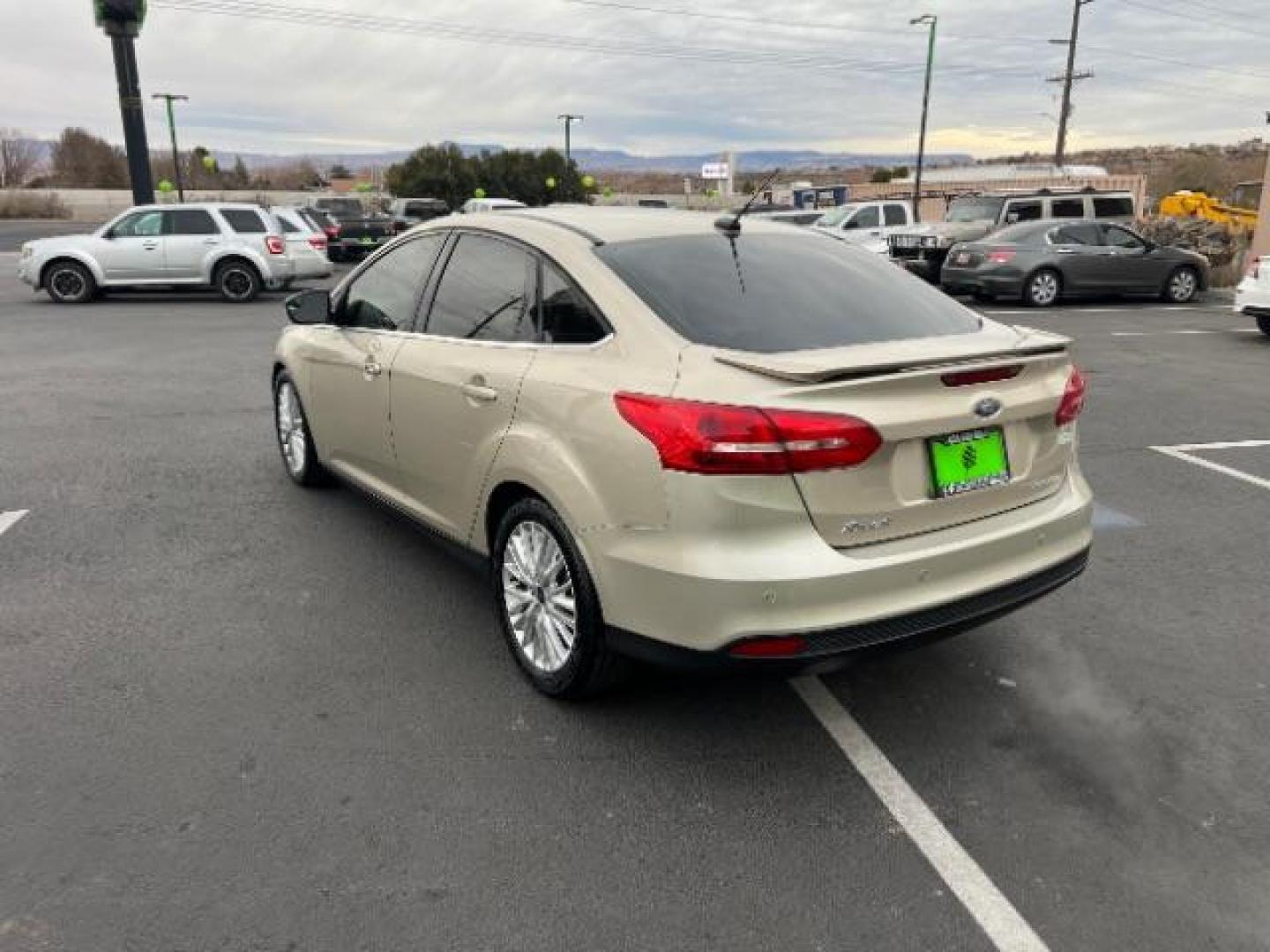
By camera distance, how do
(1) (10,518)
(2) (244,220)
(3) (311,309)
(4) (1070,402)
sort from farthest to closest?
(2) (244,220), (1) (10,518), (3) (311,309), (4) (1070,402)

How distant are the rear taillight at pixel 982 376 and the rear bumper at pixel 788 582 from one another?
0.44m

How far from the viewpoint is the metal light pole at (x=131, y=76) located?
752 inches

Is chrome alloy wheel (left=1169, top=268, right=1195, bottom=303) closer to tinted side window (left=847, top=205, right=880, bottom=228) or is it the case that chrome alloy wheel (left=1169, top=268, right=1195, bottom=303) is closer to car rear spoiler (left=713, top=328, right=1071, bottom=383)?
tinted side window (left=847, top=205, right=880, bottom=228)

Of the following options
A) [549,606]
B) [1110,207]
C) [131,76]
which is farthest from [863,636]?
[131,76]

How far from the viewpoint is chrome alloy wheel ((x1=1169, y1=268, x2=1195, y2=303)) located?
686 inches

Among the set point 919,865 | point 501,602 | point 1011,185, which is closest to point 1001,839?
point 919,865

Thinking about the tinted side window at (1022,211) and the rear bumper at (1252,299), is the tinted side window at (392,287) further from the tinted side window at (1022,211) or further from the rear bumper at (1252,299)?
the tinted side window at (1022,211)

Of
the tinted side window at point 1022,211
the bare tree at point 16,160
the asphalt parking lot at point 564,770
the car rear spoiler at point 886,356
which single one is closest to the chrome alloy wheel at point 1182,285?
the tinted side window at point 1022,211

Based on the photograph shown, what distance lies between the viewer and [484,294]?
151 inches

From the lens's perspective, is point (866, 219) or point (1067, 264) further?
point (866, 219)

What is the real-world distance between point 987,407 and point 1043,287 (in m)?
15.2

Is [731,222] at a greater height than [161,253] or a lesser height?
greater

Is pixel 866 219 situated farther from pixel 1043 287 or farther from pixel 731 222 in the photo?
pixel 731 222

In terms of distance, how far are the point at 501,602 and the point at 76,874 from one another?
155 cm
